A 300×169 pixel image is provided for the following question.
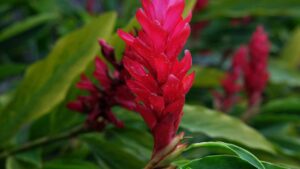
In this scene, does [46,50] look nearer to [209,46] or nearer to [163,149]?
[209,46]

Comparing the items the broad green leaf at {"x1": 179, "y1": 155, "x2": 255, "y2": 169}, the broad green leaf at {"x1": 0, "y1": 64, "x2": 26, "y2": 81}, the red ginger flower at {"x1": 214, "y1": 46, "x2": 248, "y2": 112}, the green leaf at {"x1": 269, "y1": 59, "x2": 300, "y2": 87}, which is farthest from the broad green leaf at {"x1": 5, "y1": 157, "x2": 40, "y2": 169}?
the green leaf at {"x1": 269, "y1": 59, "x2": 300, "y2": 87}

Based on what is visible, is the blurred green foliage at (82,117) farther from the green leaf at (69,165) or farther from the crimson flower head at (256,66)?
the crimson flower head at (256,66)

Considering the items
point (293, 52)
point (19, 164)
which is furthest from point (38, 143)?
point (293, 52)

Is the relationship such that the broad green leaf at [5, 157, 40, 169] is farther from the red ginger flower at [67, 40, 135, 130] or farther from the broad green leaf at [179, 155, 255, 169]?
the broad green leaf at [179, 155, 255, 169]

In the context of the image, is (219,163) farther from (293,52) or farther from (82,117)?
(293,52)

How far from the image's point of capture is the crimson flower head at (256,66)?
5.65 ft

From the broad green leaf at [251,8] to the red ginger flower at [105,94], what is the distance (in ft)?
3.15

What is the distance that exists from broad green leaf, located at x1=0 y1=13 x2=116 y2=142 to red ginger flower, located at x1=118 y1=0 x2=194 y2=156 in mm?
534

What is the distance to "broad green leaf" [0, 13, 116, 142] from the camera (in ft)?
4.57

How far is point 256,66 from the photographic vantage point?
1765 mm

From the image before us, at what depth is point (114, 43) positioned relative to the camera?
1.34 m

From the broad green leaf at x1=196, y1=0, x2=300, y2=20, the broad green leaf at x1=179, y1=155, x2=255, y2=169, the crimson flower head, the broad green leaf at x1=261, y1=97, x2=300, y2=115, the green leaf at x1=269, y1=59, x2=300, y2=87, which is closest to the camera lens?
the broad green leaf at x1=179, y1=155, x2=255, y2=169

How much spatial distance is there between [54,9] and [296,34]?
130cm

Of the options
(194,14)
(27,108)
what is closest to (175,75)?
(27,108)
